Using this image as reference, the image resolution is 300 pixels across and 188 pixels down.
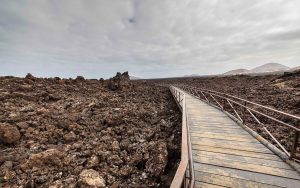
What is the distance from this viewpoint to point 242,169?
486cm

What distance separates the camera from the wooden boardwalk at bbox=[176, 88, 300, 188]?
14.3ft

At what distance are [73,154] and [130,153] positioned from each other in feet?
7.70

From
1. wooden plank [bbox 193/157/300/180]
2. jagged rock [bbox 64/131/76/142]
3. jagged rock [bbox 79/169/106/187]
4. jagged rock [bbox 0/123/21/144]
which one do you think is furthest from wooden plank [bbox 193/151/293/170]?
jagged rock [bbox 0/123/21/144]

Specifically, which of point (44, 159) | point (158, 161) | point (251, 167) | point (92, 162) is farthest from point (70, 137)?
point (251, 167)

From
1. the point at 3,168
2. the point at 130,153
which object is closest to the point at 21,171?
the point at 3,168

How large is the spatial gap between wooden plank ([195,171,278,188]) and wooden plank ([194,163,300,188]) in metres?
0.12

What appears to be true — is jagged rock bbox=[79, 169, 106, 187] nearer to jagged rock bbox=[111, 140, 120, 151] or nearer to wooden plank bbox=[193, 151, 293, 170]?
jagged rock bbox=[111, 140, 120, 151]

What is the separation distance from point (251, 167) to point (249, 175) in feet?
1.33

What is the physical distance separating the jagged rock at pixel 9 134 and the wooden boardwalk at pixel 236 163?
26.6 feet

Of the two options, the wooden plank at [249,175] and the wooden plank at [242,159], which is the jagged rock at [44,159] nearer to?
the wooden plank at [242,159]

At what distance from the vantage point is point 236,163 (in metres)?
5.16

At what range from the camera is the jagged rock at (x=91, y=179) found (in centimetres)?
645

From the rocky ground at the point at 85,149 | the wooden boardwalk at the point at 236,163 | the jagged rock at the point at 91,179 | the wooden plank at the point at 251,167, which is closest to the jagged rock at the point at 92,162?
the rocky ground at the point at 85,149

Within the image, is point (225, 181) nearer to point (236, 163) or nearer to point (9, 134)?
point (236, 163)
